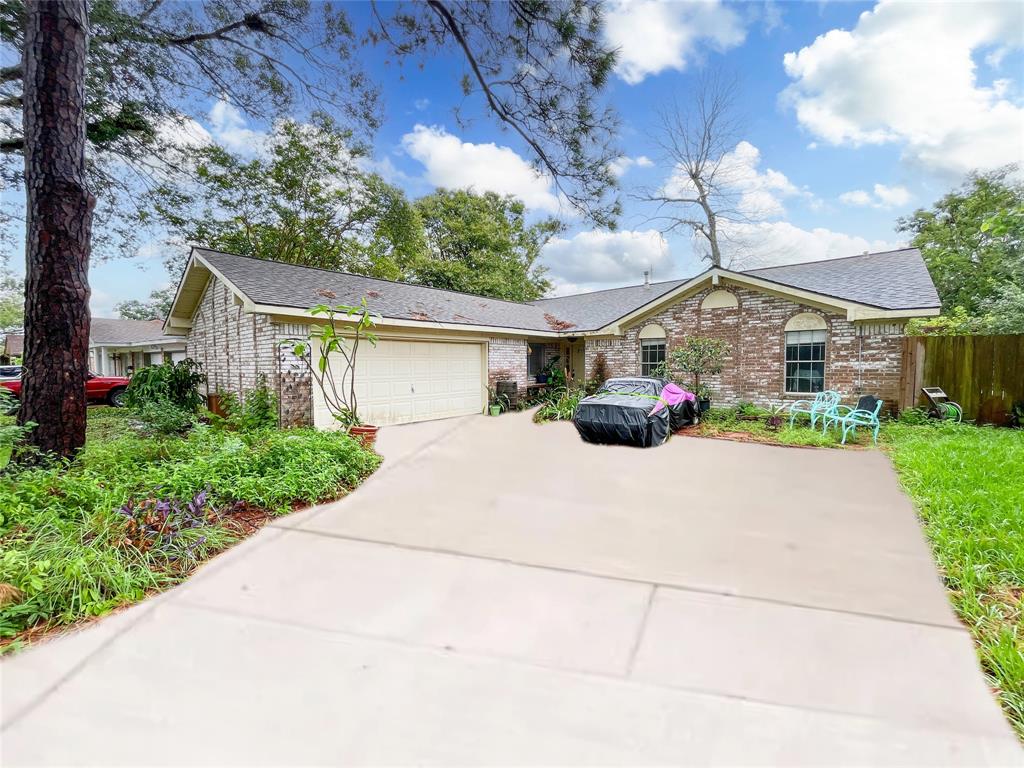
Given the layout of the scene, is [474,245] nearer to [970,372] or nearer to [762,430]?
[762,430]

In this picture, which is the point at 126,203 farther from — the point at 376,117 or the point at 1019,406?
the point at 1019,406

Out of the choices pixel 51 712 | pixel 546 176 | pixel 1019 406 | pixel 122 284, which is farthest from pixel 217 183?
pixel 1019 406

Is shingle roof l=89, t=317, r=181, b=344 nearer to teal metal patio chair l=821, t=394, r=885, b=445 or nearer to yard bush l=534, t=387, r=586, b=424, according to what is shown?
yard bush l=534, t=387, r=586, b=424

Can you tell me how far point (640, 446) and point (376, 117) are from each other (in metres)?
7.04

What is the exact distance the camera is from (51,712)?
1.97 m

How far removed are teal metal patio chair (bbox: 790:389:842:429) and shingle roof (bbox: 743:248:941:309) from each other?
2.04 metres

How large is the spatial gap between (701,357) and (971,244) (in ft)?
61.0

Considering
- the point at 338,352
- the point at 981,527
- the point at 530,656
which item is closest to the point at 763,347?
the point at 981,527

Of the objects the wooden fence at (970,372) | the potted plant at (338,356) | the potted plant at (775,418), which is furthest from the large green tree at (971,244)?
the potted plant at (338,356)

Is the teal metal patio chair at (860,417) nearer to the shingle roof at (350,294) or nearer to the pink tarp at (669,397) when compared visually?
the pink tarp at (669,397)

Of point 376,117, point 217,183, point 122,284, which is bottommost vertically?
point 122,284

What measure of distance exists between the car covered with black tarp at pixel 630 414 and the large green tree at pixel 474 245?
1688 cm

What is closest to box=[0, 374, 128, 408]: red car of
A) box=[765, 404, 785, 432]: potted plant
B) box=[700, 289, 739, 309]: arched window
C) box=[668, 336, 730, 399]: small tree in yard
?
box=[668, 336, 730, 399]: small tree in yard

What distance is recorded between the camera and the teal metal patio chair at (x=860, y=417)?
7742mm
